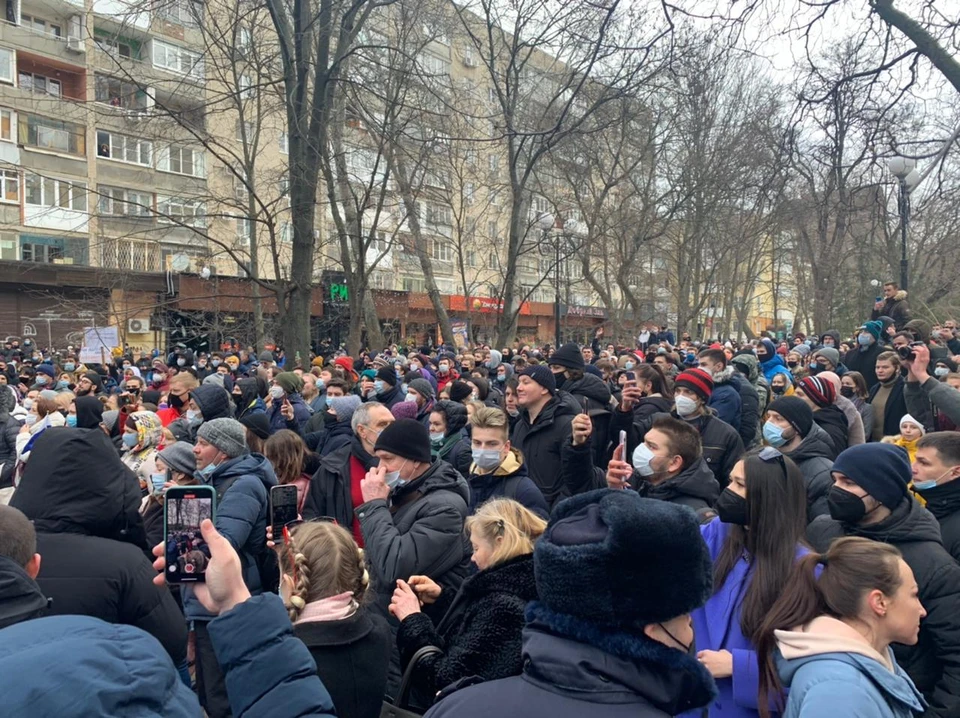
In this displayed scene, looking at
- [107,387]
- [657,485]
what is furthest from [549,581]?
[107,387]

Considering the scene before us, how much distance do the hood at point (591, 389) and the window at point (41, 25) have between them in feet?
116

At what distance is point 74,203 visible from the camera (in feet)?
111

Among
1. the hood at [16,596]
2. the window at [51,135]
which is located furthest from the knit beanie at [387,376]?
the window at [51,135]

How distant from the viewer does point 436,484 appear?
3.62 metres

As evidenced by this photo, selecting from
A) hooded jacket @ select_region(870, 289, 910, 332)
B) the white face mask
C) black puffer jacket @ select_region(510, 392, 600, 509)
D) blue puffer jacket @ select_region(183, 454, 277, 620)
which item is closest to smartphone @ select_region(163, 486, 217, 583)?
blue puffer jacket @ select_region(183, 454, 277, 620)

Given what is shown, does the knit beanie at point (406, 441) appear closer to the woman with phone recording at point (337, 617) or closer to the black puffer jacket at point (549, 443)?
the woman with phone recording at point (337, 617)

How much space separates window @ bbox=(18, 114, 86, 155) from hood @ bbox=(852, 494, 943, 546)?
35.6 m

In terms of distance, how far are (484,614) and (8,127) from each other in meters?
36.6

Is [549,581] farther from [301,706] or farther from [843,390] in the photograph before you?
[843,390]

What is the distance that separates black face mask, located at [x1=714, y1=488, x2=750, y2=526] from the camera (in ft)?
9.84

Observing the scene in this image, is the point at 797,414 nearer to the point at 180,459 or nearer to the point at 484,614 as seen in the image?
the point at 484,614

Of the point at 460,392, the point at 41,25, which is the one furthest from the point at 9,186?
the point at 460,392

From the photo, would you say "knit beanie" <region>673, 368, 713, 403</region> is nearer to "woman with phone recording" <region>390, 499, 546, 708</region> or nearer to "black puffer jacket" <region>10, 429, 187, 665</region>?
"woman with phone recording" <region>390, 499, 546, 708</region>

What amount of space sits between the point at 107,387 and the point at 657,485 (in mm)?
12095
